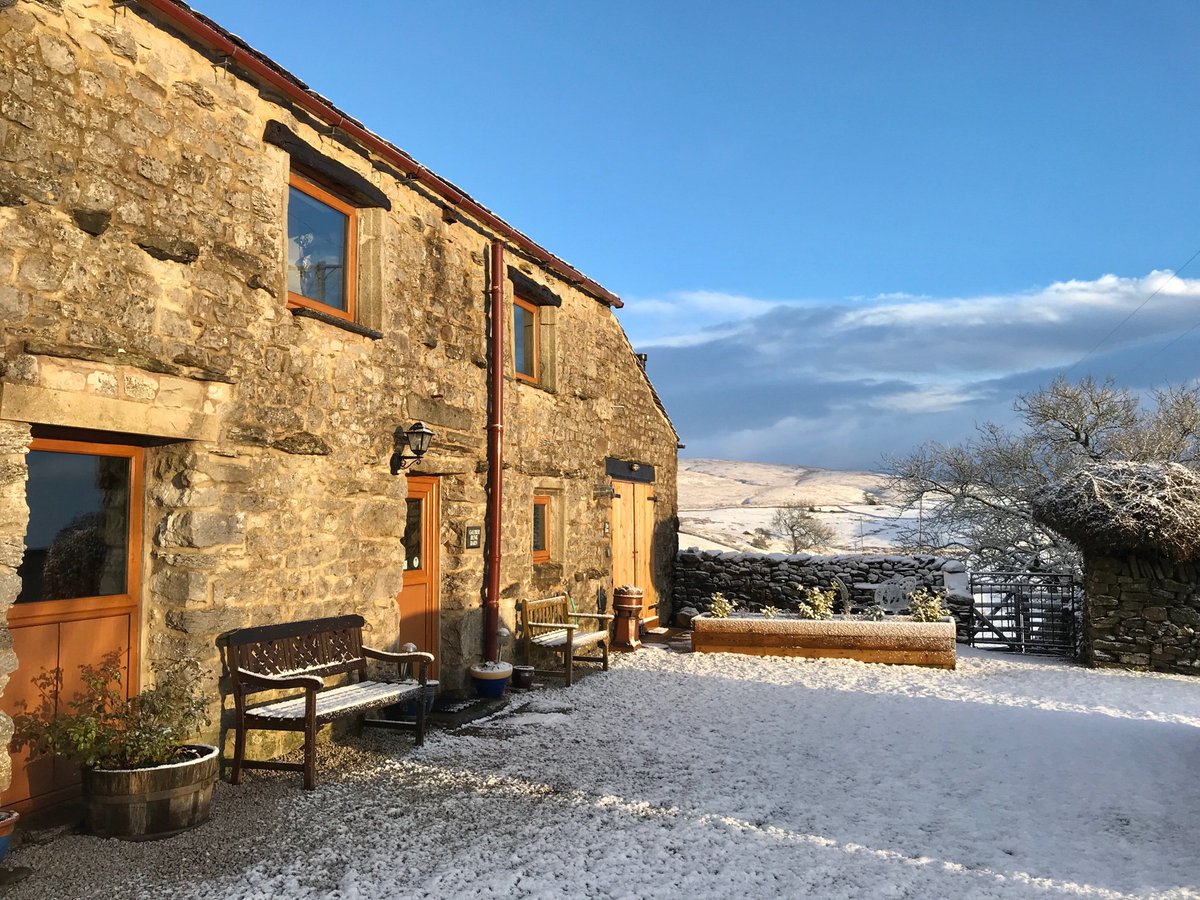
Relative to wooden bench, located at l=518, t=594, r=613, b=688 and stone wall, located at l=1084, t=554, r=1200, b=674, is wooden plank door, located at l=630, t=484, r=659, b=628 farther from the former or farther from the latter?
stone wall, located at l=1084, t=554, r=1200, b=674

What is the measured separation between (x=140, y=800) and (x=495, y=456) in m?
4.68

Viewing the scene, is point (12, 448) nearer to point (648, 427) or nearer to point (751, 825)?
point (751, 825)

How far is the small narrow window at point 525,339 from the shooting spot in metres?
9.38

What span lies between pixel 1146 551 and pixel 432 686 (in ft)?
26.0

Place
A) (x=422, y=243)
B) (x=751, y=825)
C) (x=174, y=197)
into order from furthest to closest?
(x=422, y=243)
(x=174, y=197)
(x=751, y=825)

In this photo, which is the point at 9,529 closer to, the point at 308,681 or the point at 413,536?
the point at 308,681

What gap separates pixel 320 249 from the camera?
6328 mm

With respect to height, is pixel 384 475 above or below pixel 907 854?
above

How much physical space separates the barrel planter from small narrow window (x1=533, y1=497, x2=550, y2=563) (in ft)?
18.4

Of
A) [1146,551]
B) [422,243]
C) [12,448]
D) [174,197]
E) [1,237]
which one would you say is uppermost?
[422,243]

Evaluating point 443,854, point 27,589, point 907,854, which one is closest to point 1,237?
point 27,589

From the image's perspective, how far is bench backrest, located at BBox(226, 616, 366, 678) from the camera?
16.8 feet

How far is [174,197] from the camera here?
4801 millimetres

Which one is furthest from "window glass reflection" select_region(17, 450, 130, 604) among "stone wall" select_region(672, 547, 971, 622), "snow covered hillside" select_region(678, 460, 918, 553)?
"snow covered hillside" select_region(678, 460, 918, 553)
